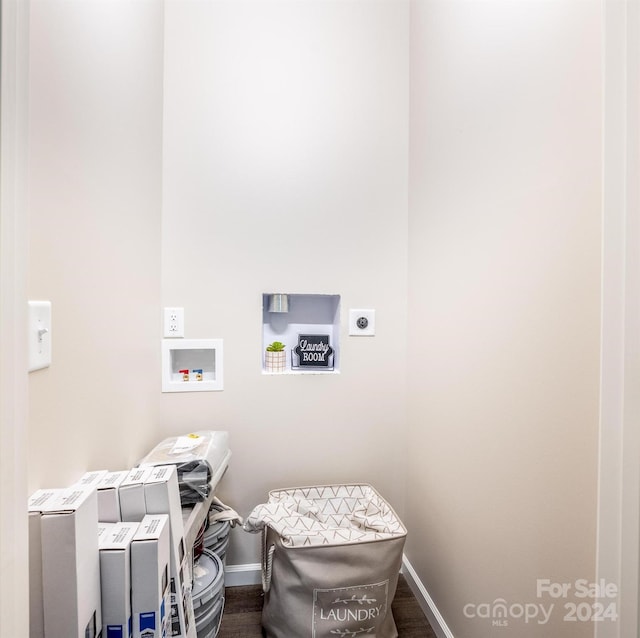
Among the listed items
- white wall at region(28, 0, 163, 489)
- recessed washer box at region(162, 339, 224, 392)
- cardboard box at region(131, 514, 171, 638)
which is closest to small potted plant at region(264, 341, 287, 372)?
recessed washer box at region(162, 339, 224, 392)

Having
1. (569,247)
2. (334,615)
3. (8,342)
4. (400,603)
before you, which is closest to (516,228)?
(569,247)

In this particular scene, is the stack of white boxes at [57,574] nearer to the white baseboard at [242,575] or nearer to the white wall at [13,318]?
the white wall at [13,318]

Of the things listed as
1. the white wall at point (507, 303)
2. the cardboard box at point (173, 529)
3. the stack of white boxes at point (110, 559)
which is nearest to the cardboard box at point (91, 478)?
the stack of white boxes at point (110, 559)

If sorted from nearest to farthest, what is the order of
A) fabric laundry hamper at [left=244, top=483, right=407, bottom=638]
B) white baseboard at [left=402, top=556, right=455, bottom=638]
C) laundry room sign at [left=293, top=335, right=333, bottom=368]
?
fabric laundry hamper at [left=244, top=483, right=407, bottom=638] → white baseboard at [left=402, top=556, right=455, bottom=638] → laundry room sign at [left=293, top=335, right=333, bottom=368]

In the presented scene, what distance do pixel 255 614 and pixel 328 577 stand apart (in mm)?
535

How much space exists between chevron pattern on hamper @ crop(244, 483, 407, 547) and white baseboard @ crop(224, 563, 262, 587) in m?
0.45

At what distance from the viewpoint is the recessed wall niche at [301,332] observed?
1664mm

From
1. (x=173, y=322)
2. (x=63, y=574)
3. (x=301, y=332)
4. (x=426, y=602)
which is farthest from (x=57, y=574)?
(x=426, y=602)

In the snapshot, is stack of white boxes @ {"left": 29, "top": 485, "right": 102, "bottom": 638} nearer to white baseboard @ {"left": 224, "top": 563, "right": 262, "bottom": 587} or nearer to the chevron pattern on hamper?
the chevron pattern on hamper

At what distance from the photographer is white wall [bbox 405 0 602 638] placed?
759mm

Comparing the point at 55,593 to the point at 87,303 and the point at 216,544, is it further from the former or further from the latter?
the point at 216,544

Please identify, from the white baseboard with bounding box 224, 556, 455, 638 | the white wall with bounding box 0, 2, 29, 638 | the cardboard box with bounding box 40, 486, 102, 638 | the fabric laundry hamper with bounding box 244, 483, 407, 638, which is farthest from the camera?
the white baseboard with bounding box 224, 556, 455, 638

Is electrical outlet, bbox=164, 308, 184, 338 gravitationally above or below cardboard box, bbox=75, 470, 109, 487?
above

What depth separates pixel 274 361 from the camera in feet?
5.40
